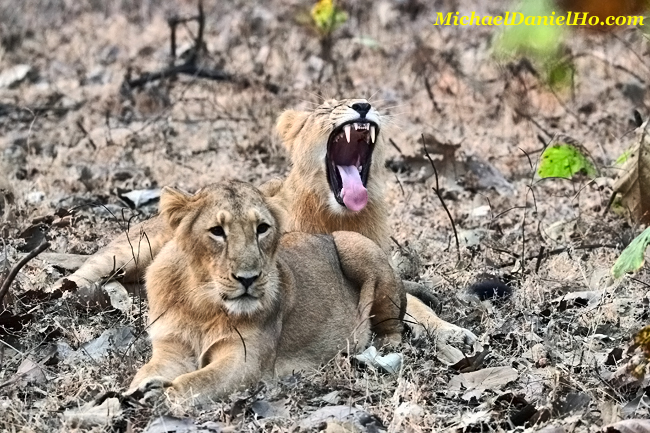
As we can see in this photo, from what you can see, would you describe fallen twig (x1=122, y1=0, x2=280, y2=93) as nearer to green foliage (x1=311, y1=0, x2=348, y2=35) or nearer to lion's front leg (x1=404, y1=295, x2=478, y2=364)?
green foliage (x1=311, y1=0, x2=348, y2=35)

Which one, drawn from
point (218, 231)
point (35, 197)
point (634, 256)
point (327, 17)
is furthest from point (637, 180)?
point (327, 17)

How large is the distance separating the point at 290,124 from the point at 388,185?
201cm

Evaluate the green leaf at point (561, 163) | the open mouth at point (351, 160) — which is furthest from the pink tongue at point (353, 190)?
the green leaf at point (561, 163)

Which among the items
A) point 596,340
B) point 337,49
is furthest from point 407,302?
point 337,49

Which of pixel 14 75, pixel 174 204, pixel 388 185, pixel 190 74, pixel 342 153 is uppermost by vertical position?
pixel 174 204

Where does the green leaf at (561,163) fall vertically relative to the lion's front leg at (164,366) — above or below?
above

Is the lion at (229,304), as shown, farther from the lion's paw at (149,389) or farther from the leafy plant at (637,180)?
the leafy plant at (637,180)

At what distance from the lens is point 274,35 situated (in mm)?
13930

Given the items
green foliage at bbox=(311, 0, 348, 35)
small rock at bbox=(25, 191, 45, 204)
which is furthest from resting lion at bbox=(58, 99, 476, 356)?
green foliage at bbox=(311, 0, 348, 35)

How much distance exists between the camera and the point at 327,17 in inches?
520

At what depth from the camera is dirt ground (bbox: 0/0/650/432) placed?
15.7 ft

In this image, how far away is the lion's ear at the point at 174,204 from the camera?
5211mm

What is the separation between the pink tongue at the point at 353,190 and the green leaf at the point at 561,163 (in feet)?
4.07

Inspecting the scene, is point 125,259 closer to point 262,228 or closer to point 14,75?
point 262,228
